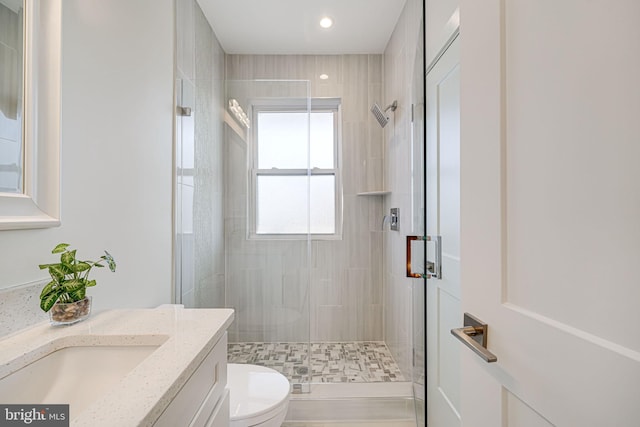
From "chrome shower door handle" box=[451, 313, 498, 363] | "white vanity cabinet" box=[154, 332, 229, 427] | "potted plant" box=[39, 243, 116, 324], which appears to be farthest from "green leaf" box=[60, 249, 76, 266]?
"chrome shower door handle" box=[451, 313, 498, 363]

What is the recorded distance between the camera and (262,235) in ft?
6.72

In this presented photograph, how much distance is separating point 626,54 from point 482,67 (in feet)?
1.06

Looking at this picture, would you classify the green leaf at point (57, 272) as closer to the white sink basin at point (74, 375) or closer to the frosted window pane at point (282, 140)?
the white sink basin at point (74, 375)

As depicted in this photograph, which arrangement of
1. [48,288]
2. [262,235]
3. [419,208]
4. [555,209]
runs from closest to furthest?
[555,209], [48,288], [419,208], [262,235]

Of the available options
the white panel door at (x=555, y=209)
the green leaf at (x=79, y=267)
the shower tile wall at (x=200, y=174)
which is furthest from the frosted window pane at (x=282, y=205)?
the white panel door at (x=555, y=209)

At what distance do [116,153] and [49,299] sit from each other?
23.6 inches

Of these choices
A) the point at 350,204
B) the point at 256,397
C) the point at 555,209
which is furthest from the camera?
the point at 350,204

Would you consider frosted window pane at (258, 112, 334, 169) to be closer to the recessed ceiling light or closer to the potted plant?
the recessed ceiling light

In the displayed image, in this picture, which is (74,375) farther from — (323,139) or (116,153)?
(323,139)

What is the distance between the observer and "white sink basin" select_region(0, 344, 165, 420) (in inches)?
25.9

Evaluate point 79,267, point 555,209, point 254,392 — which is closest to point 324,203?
point 254,392

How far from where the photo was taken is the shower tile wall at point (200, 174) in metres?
1.79

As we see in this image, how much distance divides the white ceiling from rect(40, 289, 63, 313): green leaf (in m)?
1.88

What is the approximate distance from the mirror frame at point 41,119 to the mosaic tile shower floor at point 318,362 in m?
1.45
